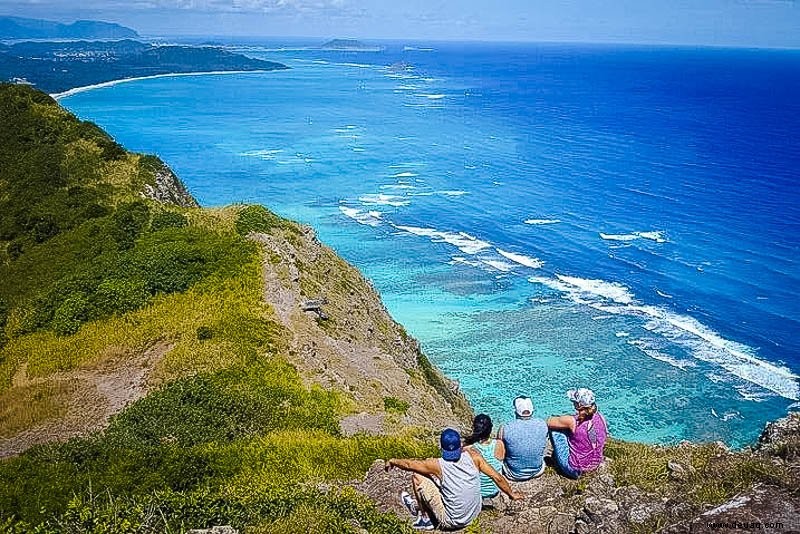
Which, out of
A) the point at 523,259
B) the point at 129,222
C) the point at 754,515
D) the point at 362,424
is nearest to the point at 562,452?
the point at 754,515

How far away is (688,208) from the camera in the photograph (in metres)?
86.4

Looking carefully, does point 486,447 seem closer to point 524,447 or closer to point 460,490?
point 524,447

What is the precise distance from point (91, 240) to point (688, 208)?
245 ft

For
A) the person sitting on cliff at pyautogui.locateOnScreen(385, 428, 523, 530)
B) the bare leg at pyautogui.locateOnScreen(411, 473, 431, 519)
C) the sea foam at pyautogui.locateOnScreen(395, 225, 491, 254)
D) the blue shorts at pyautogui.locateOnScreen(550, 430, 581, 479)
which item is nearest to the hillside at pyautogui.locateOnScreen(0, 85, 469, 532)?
the bare leg at pyautogui.locateOnScreen(411, 473, 431, 519)

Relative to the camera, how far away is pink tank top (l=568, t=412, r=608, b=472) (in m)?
A: 13.1

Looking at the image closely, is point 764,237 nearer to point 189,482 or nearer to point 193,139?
point 189,482

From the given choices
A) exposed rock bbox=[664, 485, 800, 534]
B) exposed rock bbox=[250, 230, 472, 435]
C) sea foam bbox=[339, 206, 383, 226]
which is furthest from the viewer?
sea foam bbox=[339, 206, 383, 226]

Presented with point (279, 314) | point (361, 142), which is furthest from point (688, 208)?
point (279, 314)

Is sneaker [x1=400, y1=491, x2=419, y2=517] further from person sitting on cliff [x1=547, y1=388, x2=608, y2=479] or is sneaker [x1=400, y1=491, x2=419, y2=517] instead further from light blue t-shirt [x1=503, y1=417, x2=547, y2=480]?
person sitting on cliff [x1=547, y1=388, x2=608, y2=479]

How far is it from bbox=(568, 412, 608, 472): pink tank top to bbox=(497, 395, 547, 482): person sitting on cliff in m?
0.72

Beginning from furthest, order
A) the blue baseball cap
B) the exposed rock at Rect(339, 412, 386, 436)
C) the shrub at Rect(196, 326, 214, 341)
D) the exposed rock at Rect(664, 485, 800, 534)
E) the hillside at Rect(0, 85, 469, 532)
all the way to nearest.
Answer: the shrub at Rect(196, 326, 214, 341)
the exposed rock at Rect(339, 412, 386, 436)
the hillside at Rect(0, 85, 469, 532)
the blue baseball cap
the exposed rock at Rect(664, 485, 800, 534)

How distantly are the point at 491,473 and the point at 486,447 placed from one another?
75 cm

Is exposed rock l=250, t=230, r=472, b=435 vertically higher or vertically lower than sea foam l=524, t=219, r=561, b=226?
higher

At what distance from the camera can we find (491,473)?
38.5ft
